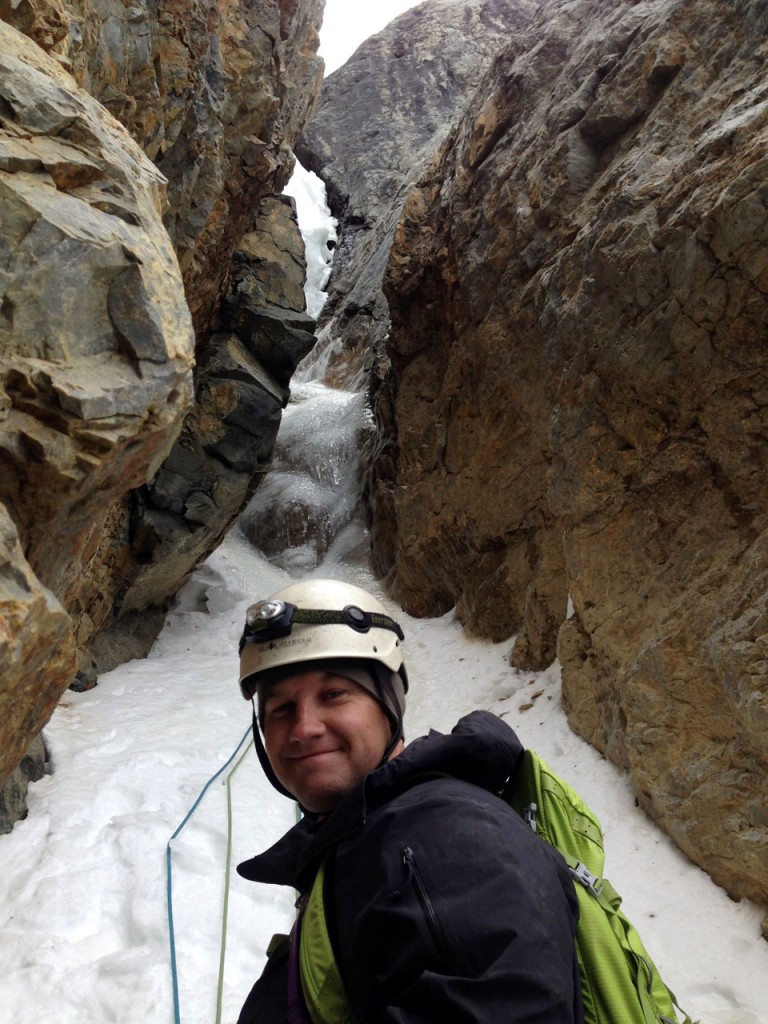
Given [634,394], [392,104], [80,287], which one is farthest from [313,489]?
[392,104]

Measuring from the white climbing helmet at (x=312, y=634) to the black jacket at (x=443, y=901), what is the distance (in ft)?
1.31

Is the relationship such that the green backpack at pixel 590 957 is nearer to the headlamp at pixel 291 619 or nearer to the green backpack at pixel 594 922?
the green backpack at pixel 594 922

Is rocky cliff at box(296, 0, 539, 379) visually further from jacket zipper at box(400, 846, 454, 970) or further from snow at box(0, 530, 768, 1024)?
jacket zipper at box(400, 846, 454, 970)

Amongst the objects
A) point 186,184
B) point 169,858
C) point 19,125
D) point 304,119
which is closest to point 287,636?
point 19,125

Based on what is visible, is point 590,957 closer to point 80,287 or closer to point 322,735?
point 322,735

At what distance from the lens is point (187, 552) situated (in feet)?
40.9

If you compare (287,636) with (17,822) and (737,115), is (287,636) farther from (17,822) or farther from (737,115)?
(737,115)

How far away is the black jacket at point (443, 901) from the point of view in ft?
3.69

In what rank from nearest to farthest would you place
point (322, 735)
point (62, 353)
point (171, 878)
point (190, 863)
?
point (322, 735), point (62, 353), point (171, 878), point (190, 863)

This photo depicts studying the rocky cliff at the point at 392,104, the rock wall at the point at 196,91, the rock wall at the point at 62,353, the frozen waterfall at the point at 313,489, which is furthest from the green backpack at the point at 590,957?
the rocky cliff at the point at 392,104

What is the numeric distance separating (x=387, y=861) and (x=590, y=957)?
17.9 inches

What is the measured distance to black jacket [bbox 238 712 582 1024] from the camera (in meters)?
1.12

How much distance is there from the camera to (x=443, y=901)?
1.19 m

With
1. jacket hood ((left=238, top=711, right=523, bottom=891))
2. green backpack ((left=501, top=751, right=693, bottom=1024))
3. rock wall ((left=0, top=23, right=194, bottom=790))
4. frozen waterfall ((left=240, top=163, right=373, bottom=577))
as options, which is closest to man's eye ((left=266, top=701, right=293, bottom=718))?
jacket hood ((left=238, top=711, right=523, bottom=891))
